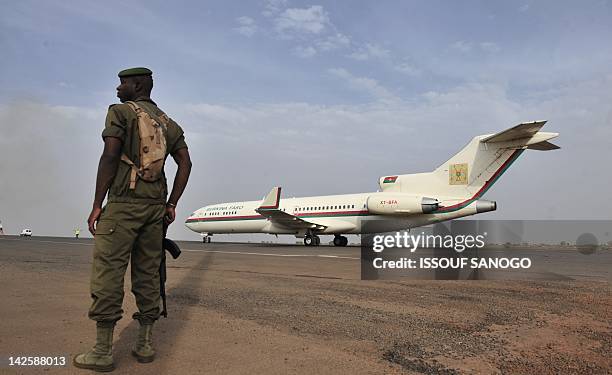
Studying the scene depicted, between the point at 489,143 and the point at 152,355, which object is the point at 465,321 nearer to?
the point at 152,355

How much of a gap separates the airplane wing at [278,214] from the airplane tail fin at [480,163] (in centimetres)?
806

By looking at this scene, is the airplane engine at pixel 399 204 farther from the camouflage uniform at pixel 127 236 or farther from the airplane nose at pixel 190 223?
the camouflage uniform at pixel 127 236

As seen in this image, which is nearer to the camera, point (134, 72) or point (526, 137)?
point (134, 72)

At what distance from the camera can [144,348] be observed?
136 inches

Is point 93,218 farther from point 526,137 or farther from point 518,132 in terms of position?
point 526,137

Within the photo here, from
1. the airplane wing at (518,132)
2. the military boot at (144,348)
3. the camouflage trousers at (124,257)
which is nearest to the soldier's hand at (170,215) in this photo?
the camouflage trousers at (124,257)

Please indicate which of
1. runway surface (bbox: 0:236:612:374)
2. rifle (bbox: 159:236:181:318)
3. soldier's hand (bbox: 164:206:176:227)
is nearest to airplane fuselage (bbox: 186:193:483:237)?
runway surface (bbox: 0:236:612:374)

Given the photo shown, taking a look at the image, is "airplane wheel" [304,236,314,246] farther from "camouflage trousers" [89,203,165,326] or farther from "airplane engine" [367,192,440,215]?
"camouflage trousers" [89,203,165,326]

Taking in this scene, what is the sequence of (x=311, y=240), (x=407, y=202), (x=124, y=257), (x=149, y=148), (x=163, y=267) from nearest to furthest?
(x=124, y=257), (x=149, y=148), (x=163, y=267), (x=407, y=202), (x=311, y=240)

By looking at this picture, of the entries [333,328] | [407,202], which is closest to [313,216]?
[407,202]

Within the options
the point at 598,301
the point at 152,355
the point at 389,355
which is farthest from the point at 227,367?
the point at 598,301

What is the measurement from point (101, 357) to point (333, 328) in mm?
2327

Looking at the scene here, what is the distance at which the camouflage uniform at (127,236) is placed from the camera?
10.7 ft

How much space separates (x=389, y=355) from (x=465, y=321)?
1.94 m
